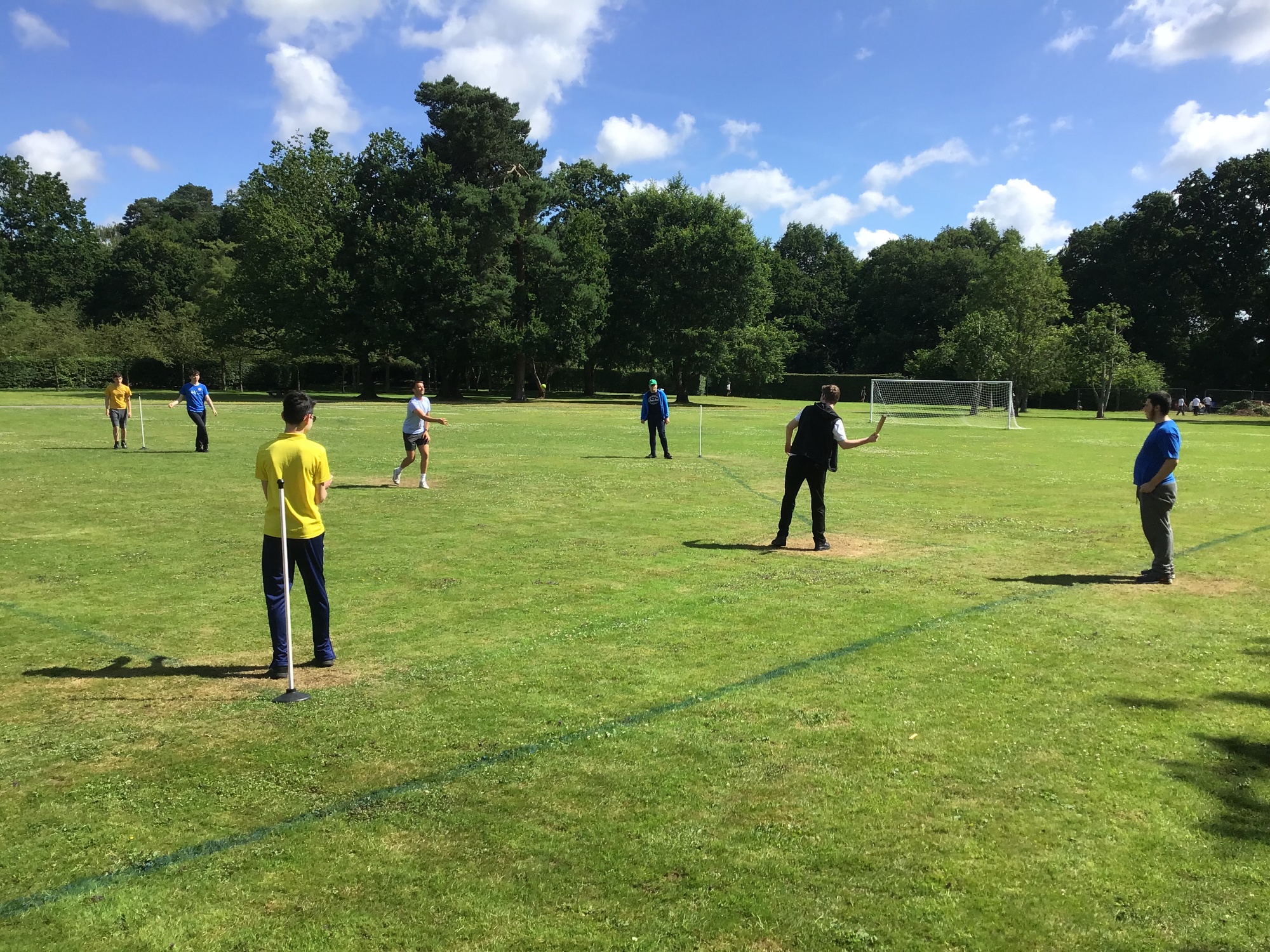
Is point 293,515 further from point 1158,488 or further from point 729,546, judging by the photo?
point 1158,488

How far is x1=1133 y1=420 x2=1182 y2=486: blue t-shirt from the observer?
8.91 m

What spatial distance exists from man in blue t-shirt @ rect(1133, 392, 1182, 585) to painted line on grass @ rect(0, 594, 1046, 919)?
3829 mm

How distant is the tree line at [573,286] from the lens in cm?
5428

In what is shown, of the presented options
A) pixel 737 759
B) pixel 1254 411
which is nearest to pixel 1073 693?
pixel 737 759

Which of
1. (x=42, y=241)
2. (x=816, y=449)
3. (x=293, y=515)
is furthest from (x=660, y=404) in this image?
(x=42, y=241)

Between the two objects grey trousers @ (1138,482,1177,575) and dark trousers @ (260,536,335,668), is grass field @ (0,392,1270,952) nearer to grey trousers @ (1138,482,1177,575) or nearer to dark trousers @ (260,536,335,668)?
dark trousers @ (260,536,335,668)

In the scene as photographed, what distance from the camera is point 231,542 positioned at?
35.4 feet

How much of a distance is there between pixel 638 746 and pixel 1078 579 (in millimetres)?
6525

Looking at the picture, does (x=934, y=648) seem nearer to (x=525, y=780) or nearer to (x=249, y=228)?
(x=525, y=780)

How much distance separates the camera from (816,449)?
10469 millimetres

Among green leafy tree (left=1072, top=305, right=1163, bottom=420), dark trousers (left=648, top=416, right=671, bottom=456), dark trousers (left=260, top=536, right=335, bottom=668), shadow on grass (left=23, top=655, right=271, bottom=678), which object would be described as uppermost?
green leafy tree (left=1072, top=305, right=1163, bottom=420)

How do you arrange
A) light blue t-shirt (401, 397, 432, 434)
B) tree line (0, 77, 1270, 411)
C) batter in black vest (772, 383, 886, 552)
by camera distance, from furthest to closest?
tree line (0, 77, 1270, 411) < light blue t-shirt (401, 397, 432, 434) < batter in black vest (772, 383, 886, 552)

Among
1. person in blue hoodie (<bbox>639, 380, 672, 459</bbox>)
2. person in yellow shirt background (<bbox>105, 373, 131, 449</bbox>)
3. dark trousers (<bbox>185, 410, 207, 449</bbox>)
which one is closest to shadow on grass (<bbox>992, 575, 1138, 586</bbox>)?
person in blue hoodie (<bbox>639, 380, 672, 459</bbox>)

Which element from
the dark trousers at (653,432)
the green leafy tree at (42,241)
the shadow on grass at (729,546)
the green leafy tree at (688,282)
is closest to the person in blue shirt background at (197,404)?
the dark trousers at (653,432)
